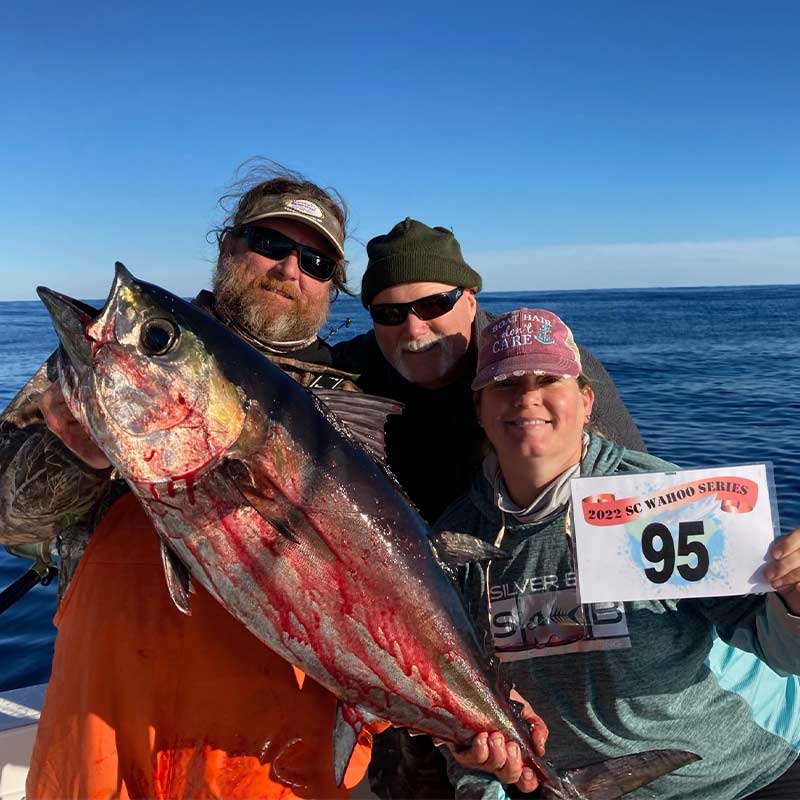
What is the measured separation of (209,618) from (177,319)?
109 cm

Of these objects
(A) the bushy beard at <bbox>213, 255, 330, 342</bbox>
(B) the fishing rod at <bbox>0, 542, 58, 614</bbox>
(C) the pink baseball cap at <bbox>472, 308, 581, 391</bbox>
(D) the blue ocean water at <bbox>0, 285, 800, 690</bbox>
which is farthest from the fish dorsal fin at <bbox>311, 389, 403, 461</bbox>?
(D) the blue ocean water at <bbox>0, 285, 800, 690</bbox>

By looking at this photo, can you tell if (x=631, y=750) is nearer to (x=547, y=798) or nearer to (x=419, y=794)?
(x=547, y=798)

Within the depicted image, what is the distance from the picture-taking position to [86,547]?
2498 mm

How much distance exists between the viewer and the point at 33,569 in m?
3.87

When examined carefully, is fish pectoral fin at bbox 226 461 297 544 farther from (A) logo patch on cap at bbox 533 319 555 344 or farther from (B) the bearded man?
(A) logo patch on cap at bbox 533 319 555 344

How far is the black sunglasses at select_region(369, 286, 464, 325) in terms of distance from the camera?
3.65 m

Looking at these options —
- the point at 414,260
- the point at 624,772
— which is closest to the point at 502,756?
the point at 624,772

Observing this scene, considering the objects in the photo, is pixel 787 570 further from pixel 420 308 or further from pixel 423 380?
pixel 420 308

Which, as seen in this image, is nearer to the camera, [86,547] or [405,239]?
[86,547]

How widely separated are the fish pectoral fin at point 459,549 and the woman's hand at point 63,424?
1.23 m

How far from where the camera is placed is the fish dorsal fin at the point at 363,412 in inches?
96.1

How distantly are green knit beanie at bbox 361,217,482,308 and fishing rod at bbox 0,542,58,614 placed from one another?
6.88 ft

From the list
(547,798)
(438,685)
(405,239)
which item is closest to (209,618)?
(438,685)

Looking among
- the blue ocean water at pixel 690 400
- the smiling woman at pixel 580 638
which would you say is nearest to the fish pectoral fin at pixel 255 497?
the smiling woman at pixel 580 638
